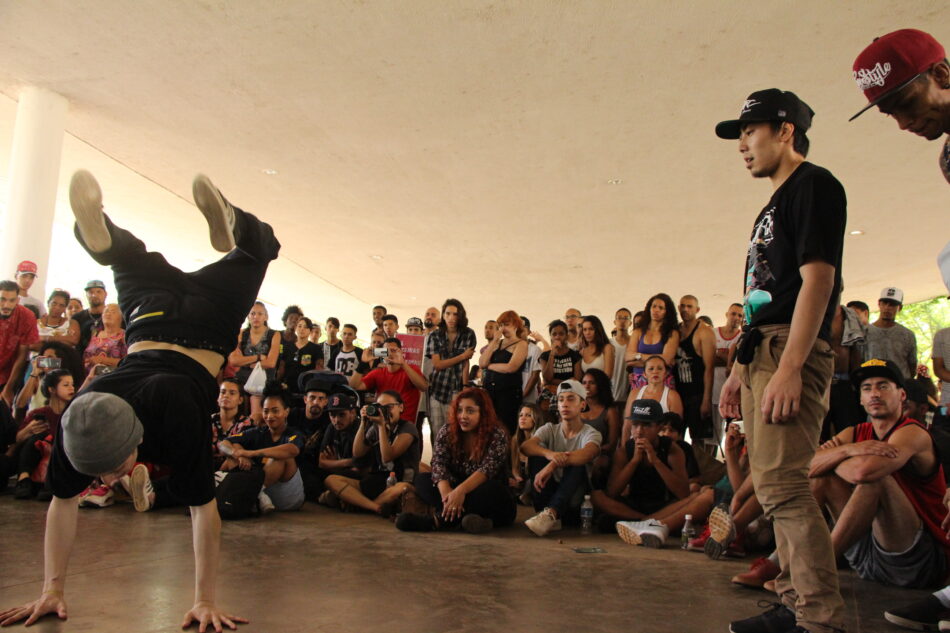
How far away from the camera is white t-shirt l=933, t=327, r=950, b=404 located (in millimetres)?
5859

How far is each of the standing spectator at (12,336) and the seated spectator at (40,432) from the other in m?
0.49

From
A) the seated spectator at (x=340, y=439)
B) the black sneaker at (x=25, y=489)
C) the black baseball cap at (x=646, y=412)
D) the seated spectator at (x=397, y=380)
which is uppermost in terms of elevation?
the seated spectator at (x=397, y=380)

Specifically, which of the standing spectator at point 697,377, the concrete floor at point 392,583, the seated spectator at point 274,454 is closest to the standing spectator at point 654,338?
the standing spectator at point 697,377

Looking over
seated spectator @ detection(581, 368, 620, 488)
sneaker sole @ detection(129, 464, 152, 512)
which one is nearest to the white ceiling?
seated spectator @ detection(581, 368, 620, 488)

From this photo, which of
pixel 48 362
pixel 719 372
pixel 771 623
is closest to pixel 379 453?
pixel 48 362

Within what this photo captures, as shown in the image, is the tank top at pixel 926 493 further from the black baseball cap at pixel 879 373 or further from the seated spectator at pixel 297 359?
the seated spectator at pixel 297 359

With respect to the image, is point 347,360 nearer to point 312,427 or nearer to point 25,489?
point 312,427

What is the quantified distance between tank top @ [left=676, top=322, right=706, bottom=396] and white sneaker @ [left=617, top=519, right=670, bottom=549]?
161cm

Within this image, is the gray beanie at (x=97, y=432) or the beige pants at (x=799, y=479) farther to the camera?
the gray beanie at (x=97, y=432)

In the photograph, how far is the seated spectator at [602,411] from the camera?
5648mm

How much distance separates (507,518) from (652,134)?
14.7 feet

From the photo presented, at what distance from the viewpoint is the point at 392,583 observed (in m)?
3.12

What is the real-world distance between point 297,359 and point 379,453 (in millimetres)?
1712

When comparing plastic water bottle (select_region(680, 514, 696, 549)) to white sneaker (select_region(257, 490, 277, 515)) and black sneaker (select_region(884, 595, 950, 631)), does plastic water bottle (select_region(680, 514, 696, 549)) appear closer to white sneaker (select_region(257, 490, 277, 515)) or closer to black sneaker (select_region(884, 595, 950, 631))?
black sneaker (select_region(884, 595, 950, 631))
